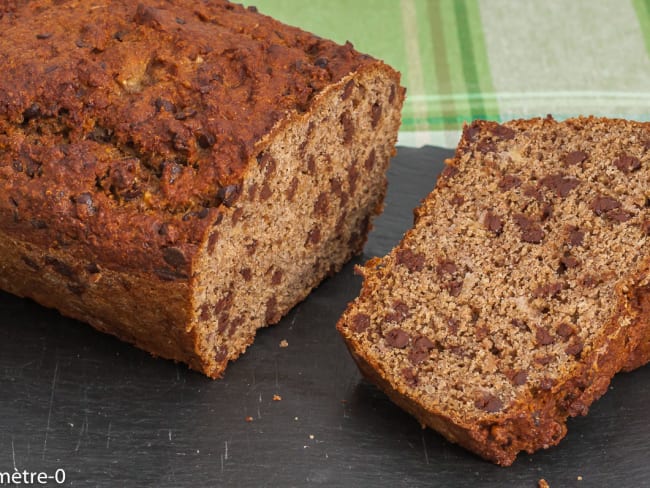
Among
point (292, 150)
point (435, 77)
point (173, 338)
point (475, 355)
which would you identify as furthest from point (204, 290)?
point (435, 77)

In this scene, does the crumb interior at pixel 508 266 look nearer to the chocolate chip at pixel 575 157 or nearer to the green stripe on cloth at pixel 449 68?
the chocolate chip at pixel 575 157

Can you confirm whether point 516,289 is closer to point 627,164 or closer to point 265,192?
point 627,164

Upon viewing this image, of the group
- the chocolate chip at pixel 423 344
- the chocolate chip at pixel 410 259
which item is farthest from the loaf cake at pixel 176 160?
the chocolate chip at pixel 423 344

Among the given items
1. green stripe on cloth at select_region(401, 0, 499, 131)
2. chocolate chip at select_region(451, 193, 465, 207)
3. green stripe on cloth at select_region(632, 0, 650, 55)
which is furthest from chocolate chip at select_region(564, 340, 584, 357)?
green stripe on cloth at select_region(632, 0, 650, 55)

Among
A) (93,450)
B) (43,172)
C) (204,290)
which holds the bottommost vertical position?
(93,450)

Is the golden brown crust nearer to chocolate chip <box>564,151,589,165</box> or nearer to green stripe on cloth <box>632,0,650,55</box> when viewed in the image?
chocolate chip <box>564,151,589,165</box>

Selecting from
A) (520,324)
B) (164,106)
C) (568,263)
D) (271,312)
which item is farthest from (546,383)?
(164,106)

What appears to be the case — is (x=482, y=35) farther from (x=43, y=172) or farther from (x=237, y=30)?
(x=43, y=172)

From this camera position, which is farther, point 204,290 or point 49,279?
point 49,279
